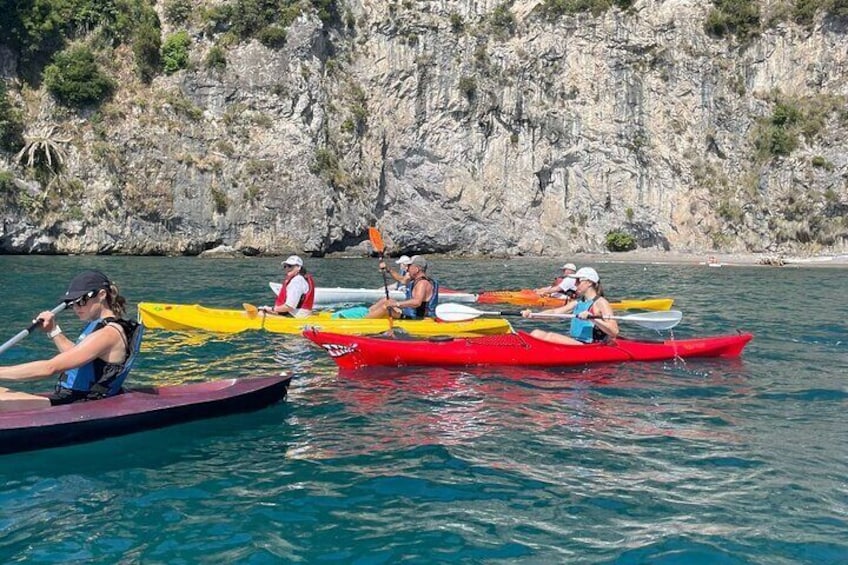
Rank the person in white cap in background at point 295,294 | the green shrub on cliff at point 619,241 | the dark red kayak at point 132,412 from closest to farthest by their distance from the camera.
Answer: the dark red kayak at point 132,412
the person in white cap in background at point 295,294
the green shrub on cliff at point 619,241

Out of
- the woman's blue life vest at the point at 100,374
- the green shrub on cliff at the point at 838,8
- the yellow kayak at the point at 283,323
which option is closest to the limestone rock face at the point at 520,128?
the green shrub on cliff at the point at 838,8

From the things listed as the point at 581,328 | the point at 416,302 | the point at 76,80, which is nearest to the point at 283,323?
the point at 416,302

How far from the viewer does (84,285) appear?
6027mm

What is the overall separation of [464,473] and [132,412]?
293 cm

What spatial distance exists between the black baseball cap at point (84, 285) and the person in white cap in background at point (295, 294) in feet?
21.6

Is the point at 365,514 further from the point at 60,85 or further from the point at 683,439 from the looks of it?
the point at 60,85

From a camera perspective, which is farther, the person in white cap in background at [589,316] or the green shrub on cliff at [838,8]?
the green shrub on cliff at [838,8]

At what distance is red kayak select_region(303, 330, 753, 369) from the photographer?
9.78m

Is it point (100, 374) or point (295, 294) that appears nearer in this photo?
point (100, 374)

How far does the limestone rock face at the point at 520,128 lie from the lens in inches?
1636

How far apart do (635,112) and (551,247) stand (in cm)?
1070

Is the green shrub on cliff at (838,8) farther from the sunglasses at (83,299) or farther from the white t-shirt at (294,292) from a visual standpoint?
the sunglasses at (83,299)

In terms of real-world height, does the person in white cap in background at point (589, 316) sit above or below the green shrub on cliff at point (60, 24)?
below

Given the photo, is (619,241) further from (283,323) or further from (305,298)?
(283,323)
